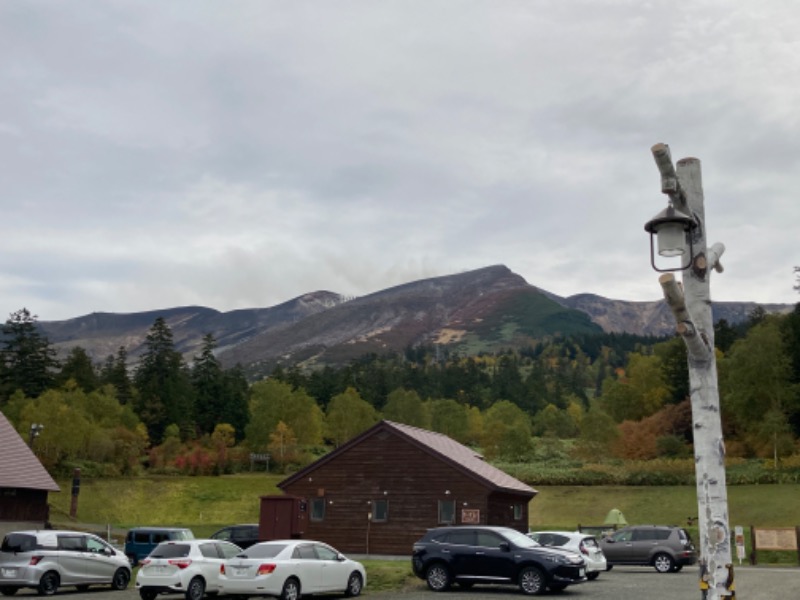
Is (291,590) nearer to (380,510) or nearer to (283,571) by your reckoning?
(283,571)

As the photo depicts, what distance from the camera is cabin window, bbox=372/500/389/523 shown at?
125ft

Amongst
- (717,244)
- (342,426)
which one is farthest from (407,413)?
(717,244)

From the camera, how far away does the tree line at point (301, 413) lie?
78.2 m

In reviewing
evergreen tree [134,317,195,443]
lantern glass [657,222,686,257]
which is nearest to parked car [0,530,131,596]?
lantern glass [657,222,686,257]

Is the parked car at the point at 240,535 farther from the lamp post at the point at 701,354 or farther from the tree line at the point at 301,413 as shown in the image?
the tree line at the point at 301,413

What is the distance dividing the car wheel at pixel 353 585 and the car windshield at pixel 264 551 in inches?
94.8

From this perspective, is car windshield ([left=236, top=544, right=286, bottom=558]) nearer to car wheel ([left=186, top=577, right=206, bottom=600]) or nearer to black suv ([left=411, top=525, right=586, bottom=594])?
car wheel ([left=186, top=577, right=206, bottom=600])

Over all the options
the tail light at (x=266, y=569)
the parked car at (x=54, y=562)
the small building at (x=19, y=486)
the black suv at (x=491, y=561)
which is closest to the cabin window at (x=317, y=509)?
the small building at (x=19, y=486)

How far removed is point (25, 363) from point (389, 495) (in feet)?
284

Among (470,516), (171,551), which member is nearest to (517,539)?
(171,551)

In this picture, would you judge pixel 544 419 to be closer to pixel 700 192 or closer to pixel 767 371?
pixel 767 371

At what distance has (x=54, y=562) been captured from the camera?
888 inches

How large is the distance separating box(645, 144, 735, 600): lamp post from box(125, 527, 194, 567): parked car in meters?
26.4

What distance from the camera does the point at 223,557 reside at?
21.9 meters
